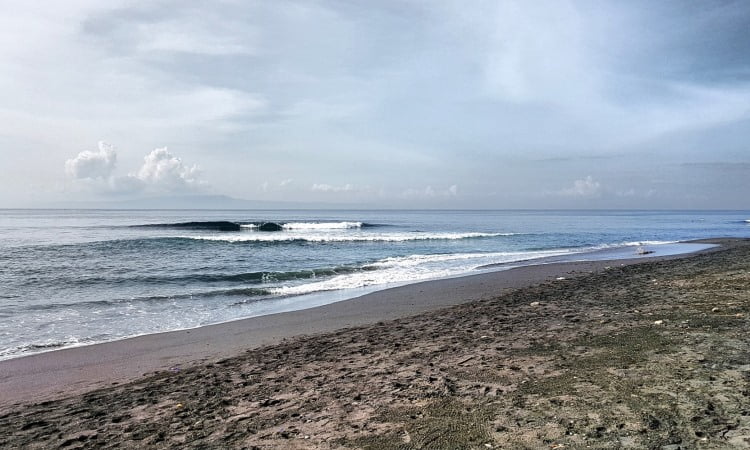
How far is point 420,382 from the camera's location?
18.0 feet

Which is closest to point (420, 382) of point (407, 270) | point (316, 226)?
point (407, 270)

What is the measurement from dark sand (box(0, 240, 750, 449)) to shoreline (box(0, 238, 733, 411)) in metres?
0.05

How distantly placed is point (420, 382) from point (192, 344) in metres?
5.11

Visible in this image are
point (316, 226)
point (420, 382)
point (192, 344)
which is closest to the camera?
point (420, 382)

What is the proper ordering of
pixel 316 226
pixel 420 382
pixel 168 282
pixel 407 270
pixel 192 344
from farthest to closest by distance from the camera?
1. pixel 316 226
2. pixel 407 270
3. pixel 168 282
4. pixel 192 344
5. pixel 420 382

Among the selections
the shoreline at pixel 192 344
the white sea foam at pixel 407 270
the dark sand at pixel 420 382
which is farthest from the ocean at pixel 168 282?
the dark sand at pixel 420 382

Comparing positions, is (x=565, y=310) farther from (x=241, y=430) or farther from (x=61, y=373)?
(x=61, y=373)

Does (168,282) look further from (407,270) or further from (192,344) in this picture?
(407,270)

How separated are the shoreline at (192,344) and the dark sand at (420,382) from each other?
0.05 m

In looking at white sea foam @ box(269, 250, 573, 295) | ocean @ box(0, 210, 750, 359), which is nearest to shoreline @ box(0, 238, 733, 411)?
ocean @ box(0, 210, 750, 359)

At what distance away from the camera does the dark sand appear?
4.10 metres

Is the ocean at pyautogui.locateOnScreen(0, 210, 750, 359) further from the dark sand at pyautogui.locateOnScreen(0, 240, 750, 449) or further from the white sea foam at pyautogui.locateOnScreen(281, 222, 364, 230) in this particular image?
the white sea foam at pyautogui.locateOnScreen(281, 222, 364, 230)

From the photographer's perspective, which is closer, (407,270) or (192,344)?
(192,344)

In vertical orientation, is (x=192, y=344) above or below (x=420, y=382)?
below
